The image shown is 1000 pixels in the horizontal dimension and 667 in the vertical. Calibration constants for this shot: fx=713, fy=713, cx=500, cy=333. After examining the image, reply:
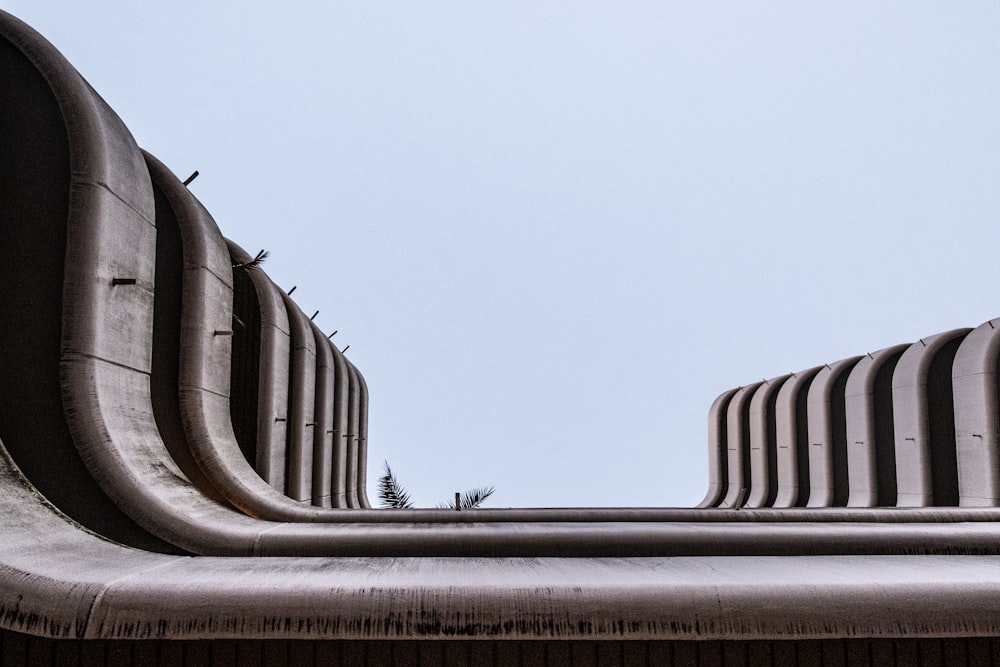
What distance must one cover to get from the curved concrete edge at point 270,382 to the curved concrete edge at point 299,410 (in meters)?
0.45

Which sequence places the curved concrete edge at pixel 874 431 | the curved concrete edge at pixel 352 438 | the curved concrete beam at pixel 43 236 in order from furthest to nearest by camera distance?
the curved concrete edge at pixel 352 438 → the curved concrete edge at pixel 874 431 → the curved concrete beam at pixel 43 236

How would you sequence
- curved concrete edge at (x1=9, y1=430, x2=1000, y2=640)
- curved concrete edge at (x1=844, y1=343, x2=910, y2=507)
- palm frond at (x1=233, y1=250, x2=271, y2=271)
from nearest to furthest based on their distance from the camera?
curved concrete edge at (x1=9, y1=430, x2=1000, y2=640)
palm frond at (x1=233, y1=250, x2=271, y2=271)
curved concrete edge at (x1=844, y1=343, x2=910, y2=507)

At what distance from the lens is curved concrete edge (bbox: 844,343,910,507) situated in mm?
12820

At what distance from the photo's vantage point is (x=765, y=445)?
1820 centimetres

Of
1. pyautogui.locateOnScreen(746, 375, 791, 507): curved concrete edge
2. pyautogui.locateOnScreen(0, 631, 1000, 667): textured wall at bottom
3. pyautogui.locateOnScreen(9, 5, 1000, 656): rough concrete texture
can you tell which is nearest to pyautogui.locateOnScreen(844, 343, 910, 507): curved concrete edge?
pyautogui.locateOnScreen(746, 375, 791, 507): curved concrete edge

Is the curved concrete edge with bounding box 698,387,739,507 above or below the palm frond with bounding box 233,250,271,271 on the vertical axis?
below

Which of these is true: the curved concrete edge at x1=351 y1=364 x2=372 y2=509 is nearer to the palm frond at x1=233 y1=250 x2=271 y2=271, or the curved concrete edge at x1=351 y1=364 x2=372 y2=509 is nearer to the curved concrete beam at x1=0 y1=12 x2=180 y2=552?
the palm frond at x1=233 y1=250 x2=271 y2=271

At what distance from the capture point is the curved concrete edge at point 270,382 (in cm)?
870

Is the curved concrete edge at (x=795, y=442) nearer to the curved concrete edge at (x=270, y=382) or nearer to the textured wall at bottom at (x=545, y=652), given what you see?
the curved concrete edge at (x=270, y=382)

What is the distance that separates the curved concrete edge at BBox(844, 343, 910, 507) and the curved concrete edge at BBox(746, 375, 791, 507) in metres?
4.33

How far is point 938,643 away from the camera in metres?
3.22

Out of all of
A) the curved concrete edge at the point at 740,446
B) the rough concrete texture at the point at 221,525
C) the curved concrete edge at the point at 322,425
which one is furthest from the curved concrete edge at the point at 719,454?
the rough concrete texture at the point at 221,525

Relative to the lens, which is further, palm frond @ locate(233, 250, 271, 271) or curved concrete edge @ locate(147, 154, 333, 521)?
palm frond @ locate(233, 250, 271, 271)

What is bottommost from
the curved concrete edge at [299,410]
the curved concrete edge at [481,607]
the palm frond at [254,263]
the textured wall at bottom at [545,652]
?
the textured wall at bottom at [545,652]
